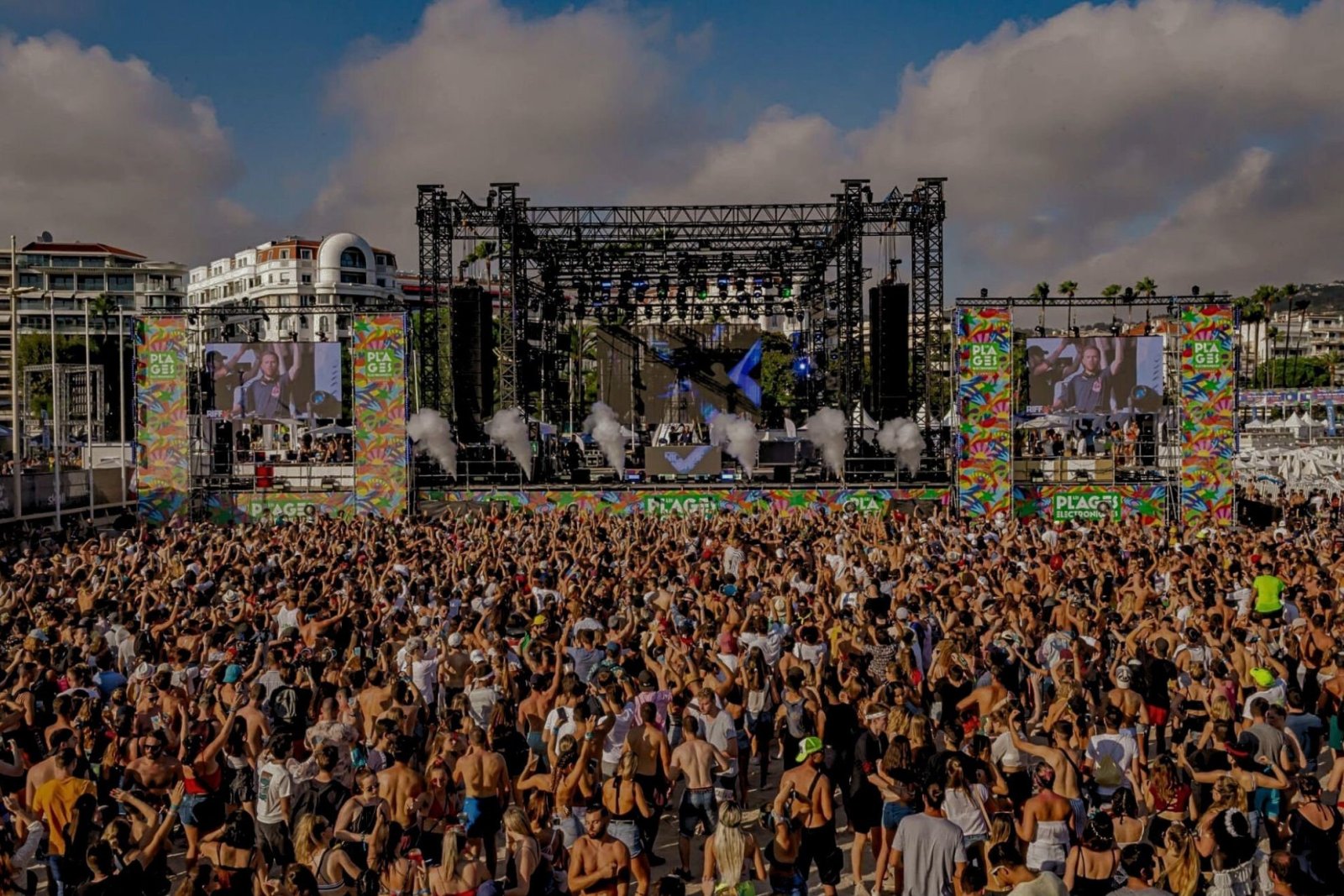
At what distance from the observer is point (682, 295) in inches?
1358

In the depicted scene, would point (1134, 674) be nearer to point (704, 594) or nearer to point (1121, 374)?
point (704, 594)

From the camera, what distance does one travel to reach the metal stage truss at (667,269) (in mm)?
26359

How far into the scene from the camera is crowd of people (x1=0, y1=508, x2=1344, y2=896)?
5.62 meters

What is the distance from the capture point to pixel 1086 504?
23.2 m

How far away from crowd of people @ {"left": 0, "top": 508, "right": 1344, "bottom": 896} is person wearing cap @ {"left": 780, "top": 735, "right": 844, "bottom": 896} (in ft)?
0.06

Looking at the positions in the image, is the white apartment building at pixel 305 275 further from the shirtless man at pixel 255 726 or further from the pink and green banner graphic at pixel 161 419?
the shirtless man at pixel 255 726

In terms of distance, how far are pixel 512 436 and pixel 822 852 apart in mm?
19581

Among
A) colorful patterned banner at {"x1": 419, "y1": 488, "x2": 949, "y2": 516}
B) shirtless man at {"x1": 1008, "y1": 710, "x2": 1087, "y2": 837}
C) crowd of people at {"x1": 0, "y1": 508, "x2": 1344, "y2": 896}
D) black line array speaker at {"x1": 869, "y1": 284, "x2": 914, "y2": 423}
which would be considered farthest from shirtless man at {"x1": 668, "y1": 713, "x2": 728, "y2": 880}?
black line array speaker at {"x1": 869, "y1": 284, "x2": 914, "y2": 423}

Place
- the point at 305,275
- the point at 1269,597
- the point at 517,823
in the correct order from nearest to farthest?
the point at 517,823, the point at 1269,597, the point at 305,275

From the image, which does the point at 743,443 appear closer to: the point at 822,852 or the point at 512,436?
the point at 512,436

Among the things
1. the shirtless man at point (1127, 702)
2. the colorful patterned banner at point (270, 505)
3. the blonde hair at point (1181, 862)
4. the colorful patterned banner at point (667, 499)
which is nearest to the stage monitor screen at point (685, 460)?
the colorful patterned banner at point (667, 499)

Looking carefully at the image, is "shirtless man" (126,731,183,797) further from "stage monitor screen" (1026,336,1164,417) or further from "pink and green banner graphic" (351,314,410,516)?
"stage monitor screen" (1026,336,1164,417)

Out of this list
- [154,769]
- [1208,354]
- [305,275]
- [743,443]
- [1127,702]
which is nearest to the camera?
[154,769]

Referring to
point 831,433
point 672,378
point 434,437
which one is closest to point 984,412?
point 831,433
